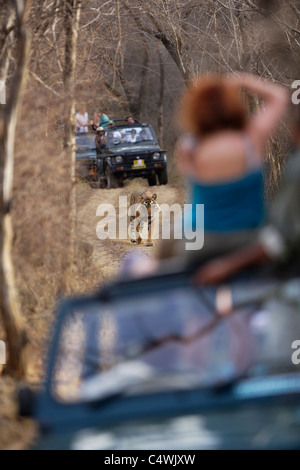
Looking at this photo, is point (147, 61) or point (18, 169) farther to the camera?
point (147, 61)

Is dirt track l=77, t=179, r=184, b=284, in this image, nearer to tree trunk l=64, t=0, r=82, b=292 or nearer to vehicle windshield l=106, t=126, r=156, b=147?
tree trunk l=64, t=0, r=82, b=292

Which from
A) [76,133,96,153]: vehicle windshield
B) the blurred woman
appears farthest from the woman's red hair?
[76,133,96,153]: vehicle windshield

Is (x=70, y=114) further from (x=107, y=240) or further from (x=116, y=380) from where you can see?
(x=116, y=380)

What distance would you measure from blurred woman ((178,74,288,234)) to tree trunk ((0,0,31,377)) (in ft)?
15.2

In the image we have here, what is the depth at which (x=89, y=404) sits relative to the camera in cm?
362

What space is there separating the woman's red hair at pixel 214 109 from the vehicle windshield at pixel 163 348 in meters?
0.89

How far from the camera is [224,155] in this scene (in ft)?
13.7

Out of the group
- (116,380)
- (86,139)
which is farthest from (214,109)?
(86,139)

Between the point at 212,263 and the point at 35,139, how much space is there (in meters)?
9.47

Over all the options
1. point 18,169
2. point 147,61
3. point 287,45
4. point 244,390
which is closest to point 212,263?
point 244,390

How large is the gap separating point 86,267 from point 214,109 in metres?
12.1

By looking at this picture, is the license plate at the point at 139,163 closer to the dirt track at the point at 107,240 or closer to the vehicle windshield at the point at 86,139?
the dirt track at the point at 107,240

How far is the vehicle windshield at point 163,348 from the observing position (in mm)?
3650
